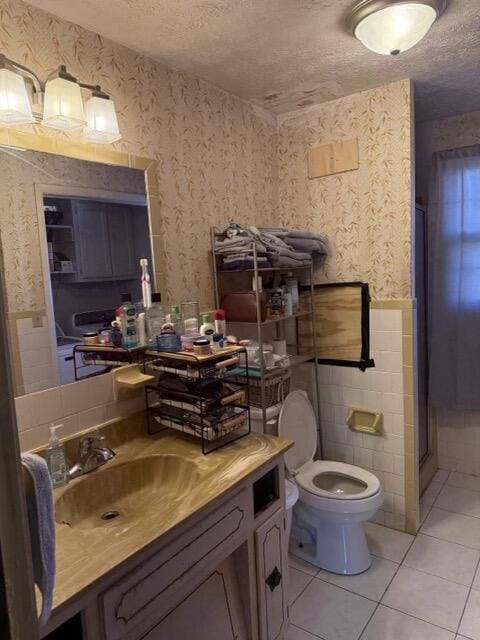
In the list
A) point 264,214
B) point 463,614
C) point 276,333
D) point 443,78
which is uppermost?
point 443,78

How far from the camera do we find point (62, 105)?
1.31m

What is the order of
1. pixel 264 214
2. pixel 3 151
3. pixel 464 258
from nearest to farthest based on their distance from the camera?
pixel 3 151
pixel 264 214
pixel 464 258

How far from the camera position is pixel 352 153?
7.54 feet

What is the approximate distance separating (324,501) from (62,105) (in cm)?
190

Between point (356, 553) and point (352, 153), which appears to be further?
point (352, 153)

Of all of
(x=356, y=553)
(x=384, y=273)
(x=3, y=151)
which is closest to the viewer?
(x=3, y=151)

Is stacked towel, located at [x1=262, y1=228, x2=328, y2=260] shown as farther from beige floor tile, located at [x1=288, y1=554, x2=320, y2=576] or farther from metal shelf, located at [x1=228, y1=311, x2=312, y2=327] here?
beige floor tile, located at [x1=288, y1=554, x2=320, y2=576]

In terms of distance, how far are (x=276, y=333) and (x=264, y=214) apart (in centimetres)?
71

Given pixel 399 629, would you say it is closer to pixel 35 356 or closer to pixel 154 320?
pixel 154 320

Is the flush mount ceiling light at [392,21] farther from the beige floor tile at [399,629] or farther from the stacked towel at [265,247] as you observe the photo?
the beige floor tile at [399,629]

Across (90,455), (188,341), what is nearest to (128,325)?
(188,341)

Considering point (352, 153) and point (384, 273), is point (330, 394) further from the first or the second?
point (352, 153)

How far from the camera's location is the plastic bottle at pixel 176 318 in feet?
5.44

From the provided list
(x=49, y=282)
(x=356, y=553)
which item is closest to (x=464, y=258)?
(x=356, y=553)
